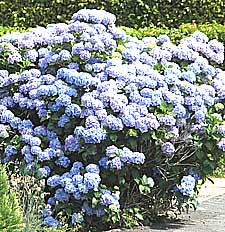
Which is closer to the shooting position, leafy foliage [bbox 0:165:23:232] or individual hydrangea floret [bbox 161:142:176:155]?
leafy foliage [bbox 0:165:23:232]

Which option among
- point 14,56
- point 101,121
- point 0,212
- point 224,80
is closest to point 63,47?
point 14,56

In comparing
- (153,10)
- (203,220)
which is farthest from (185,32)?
(203,220)


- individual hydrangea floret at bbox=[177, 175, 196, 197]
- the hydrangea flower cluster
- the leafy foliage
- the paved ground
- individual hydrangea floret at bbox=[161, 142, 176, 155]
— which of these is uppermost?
the hydrangea flower cluster

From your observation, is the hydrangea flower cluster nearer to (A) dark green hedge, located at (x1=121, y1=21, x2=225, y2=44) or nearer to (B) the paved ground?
(B) the paved ground

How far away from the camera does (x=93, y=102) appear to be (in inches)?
249

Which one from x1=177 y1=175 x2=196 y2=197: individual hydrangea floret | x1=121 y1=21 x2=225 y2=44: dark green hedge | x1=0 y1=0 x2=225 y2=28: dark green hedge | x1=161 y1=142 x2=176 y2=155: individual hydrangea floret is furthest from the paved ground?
x1=0 y1=0 x2=225 y2=28: dark green hedge

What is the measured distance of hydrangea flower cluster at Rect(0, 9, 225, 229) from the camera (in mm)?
6316

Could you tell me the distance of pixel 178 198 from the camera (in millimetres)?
6758

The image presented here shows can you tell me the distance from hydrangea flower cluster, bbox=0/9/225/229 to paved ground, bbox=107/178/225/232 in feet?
1.25

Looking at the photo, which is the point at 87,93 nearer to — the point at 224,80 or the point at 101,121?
the point at 101,121

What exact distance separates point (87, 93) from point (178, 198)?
1312 mm

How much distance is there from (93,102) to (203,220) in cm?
177

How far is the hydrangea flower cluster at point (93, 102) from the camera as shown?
632cm

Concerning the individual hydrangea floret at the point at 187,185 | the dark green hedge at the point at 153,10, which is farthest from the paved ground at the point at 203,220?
the dark green hedge at the point at 153,10
